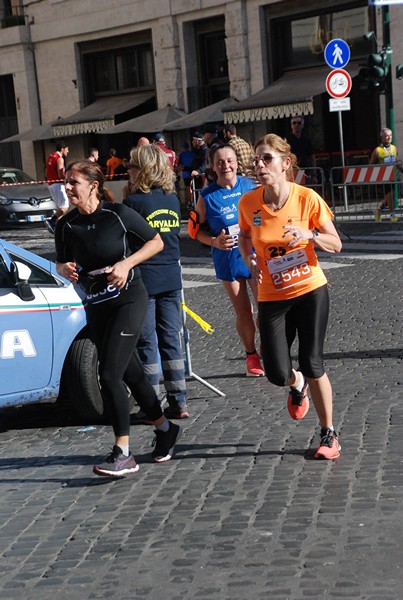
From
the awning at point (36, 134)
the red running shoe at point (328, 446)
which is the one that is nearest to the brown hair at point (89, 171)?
the red running shoe at point (328, 446)

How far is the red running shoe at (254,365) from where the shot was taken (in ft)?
29.8

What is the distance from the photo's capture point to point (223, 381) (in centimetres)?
902

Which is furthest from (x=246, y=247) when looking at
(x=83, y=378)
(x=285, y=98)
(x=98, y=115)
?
(x=98, y=115)

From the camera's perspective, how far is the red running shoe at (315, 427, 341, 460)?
6.32m

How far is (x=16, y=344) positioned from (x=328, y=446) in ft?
7.19

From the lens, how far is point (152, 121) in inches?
1262

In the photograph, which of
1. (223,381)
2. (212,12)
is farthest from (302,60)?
(223,381)

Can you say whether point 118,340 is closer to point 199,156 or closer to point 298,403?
point 298,403

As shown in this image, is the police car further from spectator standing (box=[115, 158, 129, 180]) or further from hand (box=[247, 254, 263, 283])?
spectator standing (box=[115, 158, 129, 180])

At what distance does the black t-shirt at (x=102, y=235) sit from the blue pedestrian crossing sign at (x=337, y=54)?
17.0 metres

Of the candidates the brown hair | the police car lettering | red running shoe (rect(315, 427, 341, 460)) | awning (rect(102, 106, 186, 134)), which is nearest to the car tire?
the police car lettering

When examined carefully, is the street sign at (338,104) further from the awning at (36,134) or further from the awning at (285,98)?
the awning at (36,134)

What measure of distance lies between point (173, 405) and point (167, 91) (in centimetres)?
2644

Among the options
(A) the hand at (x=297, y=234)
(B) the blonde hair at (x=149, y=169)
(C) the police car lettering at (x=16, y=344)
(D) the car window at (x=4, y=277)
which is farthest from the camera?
(D) the car window at (x=4, y=277)
